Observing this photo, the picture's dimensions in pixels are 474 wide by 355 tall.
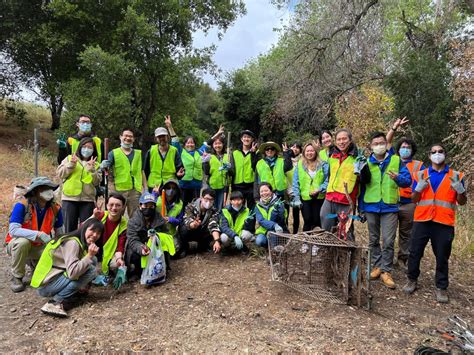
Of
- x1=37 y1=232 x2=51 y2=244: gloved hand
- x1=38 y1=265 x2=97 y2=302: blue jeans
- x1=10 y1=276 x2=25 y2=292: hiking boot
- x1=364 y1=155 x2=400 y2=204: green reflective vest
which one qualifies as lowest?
x1=10 y1=276 x2=25 y2=292: hiking boot

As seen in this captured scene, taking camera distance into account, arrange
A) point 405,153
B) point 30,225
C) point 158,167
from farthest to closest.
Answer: point 158,167 → point 405,153 → point 30,225

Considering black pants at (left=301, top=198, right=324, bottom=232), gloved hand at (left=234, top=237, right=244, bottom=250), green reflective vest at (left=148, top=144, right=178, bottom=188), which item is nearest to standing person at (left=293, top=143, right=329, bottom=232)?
black pants at (left=301, top=198, right=324, bottom=232)

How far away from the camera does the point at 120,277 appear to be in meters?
4.43

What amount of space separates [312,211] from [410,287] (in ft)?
5.44

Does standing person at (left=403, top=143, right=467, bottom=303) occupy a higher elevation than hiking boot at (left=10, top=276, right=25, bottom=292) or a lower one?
higher

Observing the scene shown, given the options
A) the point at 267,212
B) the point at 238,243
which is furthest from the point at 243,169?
the point at 238,243

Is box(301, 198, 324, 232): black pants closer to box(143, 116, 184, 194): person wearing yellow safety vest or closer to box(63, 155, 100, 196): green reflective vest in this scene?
box(143, 116, 184, 194): person wearing yellow safety vest

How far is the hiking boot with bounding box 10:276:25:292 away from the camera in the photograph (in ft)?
14.8

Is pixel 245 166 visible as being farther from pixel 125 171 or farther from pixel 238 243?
pixel 125 171

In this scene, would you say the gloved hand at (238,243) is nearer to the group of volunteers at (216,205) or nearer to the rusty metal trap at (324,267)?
the group of volunteers at (216,205)

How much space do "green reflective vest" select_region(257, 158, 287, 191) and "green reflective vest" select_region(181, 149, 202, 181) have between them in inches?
48.0

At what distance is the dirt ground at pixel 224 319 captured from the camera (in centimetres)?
339

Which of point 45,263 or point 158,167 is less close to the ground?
point 158,167

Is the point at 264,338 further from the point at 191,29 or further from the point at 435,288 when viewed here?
the point at 191,29
